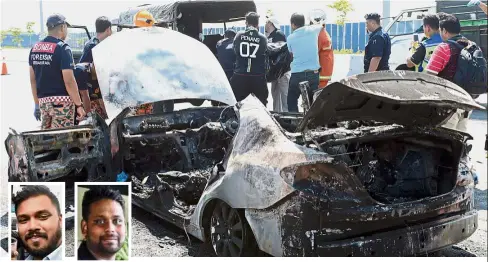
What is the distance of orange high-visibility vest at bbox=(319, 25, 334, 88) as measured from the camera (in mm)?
7762

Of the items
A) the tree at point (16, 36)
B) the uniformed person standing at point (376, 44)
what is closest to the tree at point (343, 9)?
the uniformed person standing at point (376, 44)

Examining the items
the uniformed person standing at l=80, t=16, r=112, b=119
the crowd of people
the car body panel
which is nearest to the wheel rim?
the crowd of people

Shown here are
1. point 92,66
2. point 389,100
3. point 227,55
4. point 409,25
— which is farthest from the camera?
point 409,25

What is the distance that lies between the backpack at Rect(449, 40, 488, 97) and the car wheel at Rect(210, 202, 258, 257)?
2.83 meters

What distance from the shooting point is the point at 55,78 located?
5711mm

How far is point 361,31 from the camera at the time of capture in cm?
1278

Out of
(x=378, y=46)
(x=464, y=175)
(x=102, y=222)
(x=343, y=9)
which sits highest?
(x=343, y=9)

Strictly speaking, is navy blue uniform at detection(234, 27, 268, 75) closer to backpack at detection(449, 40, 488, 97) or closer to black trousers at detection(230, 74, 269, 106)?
black trousers at detection(230, 74, 269, 106)

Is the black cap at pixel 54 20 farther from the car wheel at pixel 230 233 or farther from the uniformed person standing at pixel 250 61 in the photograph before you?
the car wheel at pixel 230 233

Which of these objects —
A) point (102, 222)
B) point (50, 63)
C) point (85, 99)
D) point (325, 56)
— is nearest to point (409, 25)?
point (325, 56)

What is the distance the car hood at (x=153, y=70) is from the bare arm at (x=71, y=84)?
537 mm

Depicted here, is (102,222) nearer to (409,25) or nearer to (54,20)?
(54,20)

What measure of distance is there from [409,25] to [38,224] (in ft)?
30.8

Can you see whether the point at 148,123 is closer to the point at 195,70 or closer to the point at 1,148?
the point at 195,70
